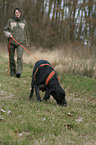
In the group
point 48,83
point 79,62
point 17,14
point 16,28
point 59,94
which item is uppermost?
point 17,14

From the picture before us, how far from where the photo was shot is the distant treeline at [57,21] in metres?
15.8

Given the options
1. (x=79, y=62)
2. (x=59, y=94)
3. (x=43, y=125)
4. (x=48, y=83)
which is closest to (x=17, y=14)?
(x=79, y=62)

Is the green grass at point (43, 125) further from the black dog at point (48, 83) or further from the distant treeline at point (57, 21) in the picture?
the distant treeline at point (57, 21)

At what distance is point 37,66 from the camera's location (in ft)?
16.8

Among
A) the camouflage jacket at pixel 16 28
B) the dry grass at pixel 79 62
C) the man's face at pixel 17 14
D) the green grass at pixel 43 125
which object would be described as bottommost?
the dry grass at pixel 79 62

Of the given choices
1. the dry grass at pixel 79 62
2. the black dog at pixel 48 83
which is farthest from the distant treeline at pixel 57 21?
the black dog at pixel 48 83

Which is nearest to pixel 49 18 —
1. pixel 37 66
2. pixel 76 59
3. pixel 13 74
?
pixel 76 59

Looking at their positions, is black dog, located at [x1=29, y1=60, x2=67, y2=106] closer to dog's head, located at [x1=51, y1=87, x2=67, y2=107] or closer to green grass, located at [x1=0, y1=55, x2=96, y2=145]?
dog's head, located at [x1=51, y1=87, x2=67, y2=107]

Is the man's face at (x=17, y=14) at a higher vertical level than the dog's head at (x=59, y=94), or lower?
higher

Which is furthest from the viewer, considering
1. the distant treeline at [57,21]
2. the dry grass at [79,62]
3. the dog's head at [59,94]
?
the distant treeline at [57,21]

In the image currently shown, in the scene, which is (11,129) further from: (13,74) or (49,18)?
(49,18)

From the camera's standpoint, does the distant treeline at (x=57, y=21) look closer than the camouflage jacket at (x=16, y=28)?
No

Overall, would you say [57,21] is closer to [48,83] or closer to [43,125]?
[48,83]

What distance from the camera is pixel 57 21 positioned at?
20047 millimetres
